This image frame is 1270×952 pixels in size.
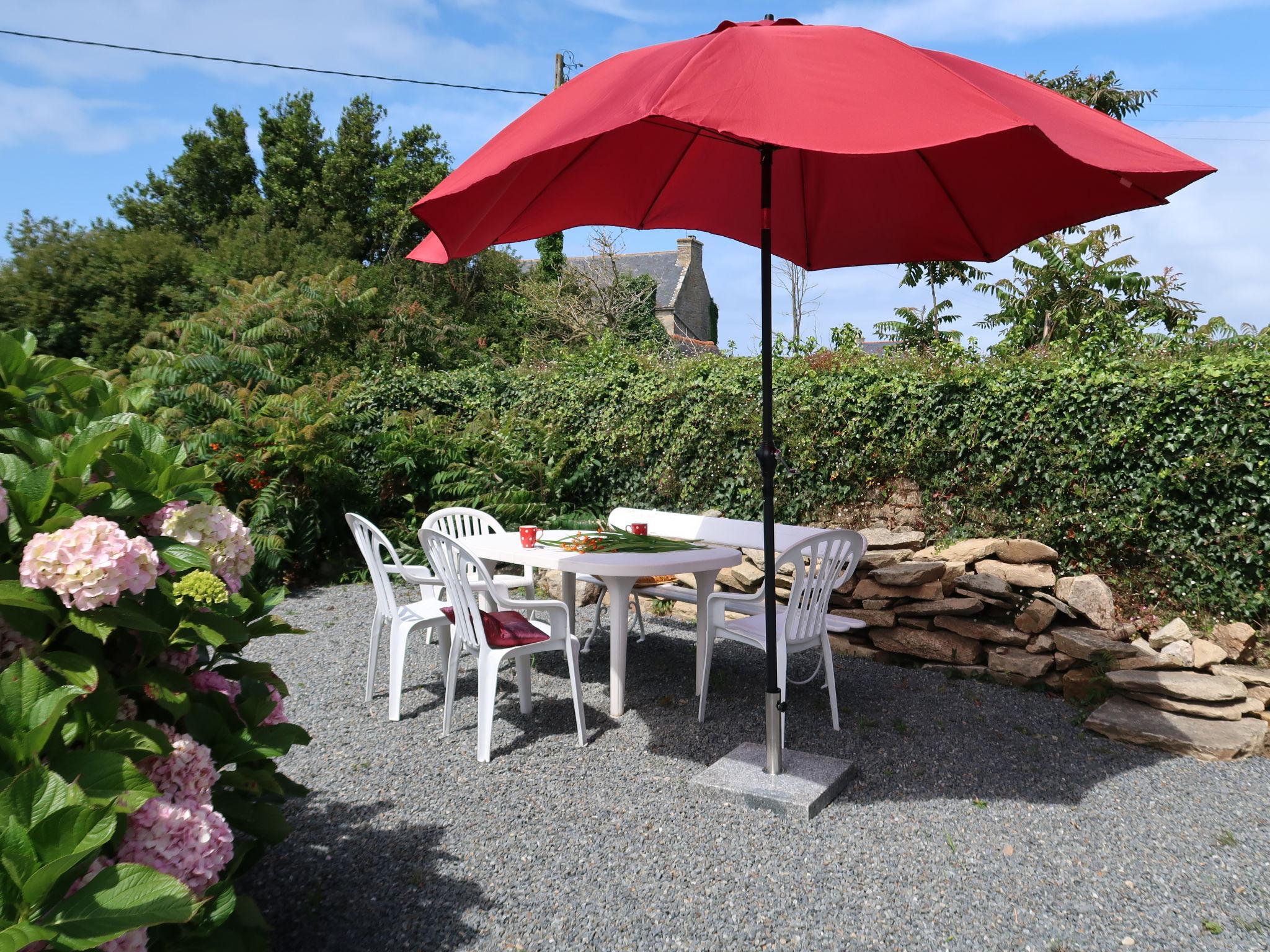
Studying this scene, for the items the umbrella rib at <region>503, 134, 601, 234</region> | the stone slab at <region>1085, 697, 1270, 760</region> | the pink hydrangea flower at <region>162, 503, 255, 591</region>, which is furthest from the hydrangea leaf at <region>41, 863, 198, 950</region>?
the stone slab at <region>1085, 697, 1270, 760</region>

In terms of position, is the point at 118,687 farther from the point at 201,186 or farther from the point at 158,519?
the point at 201,186

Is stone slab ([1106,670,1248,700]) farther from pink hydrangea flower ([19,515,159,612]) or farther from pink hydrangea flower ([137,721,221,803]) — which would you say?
pink hydrangea flower ([19,515,159,612])

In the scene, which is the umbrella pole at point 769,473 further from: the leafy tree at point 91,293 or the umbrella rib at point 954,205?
the leafy tree at point 91,293

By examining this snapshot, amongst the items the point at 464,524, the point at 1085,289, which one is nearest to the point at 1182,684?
the point at 464,524

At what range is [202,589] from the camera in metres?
1.85

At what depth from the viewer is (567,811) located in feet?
10.9

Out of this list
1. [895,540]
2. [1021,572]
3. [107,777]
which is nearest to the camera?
[107,777]

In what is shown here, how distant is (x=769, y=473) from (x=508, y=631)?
1.56 m

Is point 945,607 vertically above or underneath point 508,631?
underneath

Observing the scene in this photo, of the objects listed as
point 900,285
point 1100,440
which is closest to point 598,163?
point 1100,440

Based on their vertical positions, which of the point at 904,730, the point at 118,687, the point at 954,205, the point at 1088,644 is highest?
the point at 954,205

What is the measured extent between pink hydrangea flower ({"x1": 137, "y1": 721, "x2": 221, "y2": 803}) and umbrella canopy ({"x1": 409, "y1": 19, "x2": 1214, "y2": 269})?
1808mm

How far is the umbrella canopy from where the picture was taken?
239 cm

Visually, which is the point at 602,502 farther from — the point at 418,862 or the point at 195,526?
the point at 195,526
